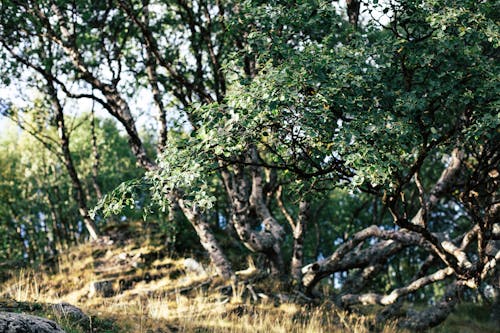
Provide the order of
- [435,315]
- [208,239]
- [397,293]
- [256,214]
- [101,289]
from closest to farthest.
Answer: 1. [435,315]
2. [397,293]
3. [208,239]
4. [101,289]
5. [256,214]

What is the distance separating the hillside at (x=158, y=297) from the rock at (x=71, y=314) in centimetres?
5

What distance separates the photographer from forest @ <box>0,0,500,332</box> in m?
7.25

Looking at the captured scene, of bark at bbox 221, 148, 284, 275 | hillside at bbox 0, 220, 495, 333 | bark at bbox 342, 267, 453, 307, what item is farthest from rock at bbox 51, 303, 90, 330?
bark at bbox 342, 267, 453, 307

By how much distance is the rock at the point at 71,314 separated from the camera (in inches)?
348

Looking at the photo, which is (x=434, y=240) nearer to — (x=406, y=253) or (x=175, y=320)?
(x=175, y=320)

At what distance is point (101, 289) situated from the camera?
49.2 feet

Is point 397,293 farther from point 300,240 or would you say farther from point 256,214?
point 256,214

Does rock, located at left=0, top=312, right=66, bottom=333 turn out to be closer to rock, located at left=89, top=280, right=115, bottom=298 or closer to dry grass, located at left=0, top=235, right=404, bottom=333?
dry grass, located at left=0, top=235, right=404, bottom=333

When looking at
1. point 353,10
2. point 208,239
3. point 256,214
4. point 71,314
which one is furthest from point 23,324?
point 256,214

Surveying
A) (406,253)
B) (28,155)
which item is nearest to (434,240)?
(406,253)

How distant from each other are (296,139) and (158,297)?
7693 millimetres

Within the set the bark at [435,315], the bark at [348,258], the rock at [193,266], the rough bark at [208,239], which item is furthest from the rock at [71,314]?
the bark at [435,315]

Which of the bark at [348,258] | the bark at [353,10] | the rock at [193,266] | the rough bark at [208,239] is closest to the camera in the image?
the bark at [353,10]

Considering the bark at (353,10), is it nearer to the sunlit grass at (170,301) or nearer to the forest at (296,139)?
the forest at (296,139)
